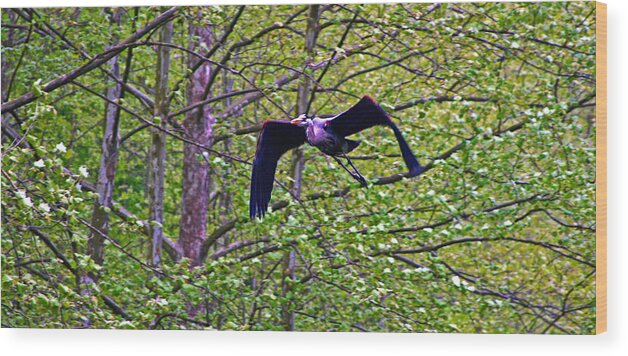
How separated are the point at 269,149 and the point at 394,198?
1159 millimetres

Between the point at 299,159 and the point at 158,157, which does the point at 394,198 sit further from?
the point at 158,157

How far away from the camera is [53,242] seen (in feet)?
20.6

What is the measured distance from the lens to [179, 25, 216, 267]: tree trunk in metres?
7.20

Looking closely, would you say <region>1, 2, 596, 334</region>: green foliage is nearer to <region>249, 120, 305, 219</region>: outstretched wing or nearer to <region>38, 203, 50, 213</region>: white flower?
<region>249, 120, 305, 219</region>: outstretched wing

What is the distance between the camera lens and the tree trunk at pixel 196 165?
720 centimetres

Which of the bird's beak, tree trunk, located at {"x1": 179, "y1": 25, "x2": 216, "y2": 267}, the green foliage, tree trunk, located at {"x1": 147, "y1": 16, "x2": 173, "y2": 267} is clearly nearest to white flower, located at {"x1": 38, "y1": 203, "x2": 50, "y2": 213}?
the green foliage

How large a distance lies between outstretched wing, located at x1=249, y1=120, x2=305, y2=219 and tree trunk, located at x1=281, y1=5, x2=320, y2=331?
181 millimetres

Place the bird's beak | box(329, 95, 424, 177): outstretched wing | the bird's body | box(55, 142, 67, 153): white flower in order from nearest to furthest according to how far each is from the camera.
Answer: box(55, 142, 67, 153): white flower, box(329, 95, 424, 177): outstretched wing, the bird's body, the bird's beak

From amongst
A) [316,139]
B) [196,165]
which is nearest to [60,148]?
[316,139]

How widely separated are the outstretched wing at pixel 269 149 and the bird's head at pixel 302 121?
1.4 inches

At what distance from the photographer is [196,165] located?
756 centimetres

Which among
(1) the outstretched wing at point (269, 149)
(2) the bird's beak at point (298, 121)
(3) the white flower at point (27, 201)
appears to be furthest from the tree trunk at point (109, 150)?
(3) the white flower at point (27, 201)

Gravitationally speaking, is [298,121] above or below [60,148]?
above

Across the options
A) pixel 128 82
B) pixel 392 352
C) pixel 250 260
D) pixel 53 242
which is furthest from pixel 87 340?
pixel 128 82
